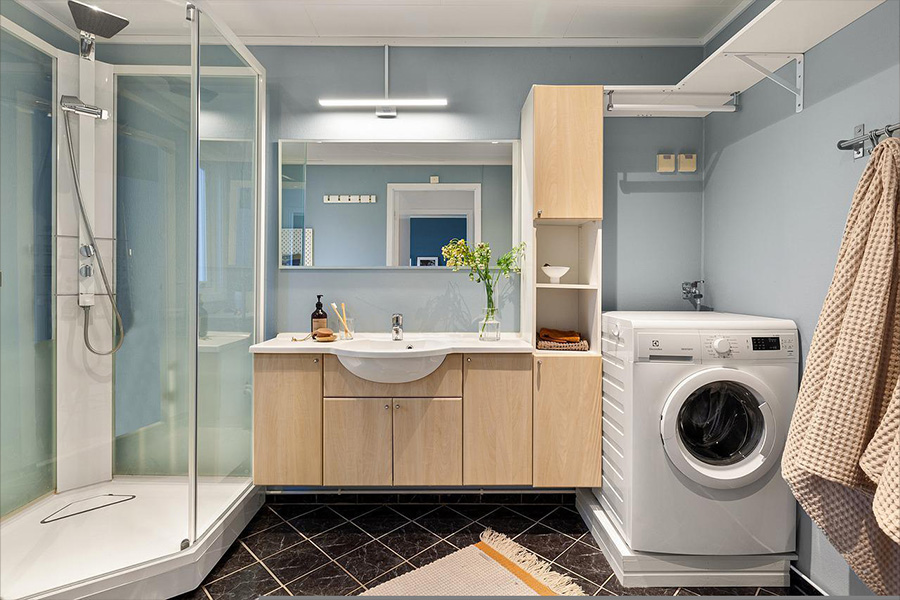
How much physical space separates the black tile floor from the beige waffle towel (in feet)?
2.14

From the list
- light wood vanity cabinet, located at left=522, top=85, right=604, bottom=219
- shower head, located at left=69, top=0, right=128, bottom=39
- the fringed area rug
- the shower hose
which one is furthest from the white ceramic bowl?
shower head, located at left=69, top=0, right=128, bottom=39

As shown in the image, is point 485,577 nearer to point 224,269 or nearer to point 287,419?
point 287,419

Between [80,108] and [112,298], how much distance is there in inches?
→ 26.1

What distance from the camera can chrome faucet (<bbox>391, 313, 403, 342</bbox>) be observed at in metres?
2.66

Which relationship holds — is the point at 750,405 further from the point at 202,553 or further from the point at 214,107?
the point at 214,107

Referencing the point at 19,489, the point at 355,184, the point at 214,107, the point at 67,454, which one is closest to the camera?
Result: the point at 19,489

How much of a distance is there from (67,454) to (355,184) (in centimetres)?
175

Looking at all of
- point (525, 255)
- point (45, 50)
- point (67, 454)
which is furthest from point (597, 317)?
point (45, 50)

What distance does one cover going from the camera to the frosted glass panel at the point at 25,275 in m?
1.54

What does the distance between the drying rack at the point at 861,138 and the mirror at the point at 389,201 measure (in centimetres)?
148

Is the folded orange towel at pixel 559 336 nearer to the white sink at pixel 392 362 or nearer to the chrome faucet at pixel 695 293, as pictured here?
the white sink at pixel 392 362

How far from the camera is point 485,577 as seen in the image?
198 cm

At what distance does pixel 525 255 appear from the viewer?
2.59 m

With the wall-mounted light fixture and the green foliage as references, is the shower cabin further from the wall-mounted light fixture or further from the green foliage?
the green foliage
